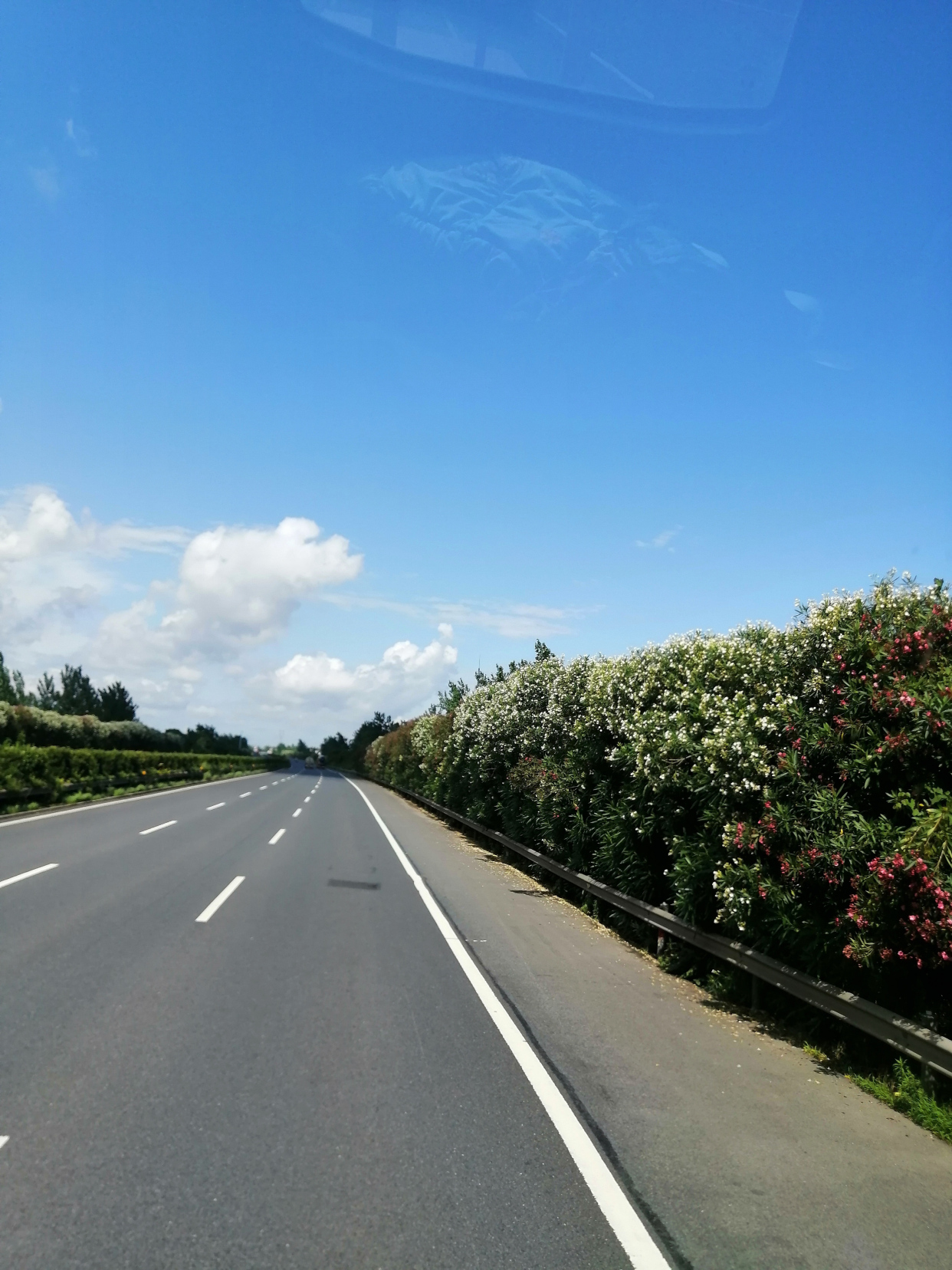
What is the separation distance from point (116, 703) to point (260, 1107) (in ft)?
334

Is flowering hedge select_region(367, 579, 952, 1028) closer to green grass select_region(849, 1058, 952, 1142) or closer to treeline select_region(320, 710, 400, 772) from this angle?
green grass select_region(849, 1058, 952, 1142)

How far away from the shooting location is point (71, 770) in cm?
2909

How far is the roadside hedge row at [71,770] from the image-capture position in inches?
943

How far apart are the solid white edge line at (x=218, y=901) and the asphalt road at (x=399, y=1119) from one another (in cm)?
39

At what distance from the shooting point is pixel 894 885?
235 inches

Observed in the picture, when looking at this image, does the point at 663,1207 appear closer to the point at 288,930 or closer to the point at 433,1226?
the point at 433,1226

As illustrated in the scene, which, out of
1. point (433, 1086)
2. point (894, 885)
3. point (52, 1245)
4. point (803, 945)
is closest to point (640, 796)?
point (803, 945)

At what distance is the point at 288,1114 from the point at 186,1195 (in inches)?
39.7

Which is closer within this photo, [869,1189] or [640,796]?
[869,1189]

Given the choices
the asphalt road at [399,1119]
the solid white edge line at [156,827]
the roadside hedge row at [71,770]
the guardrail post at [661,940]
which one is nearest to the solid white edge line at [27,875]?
the asphalt road at [399,1119]

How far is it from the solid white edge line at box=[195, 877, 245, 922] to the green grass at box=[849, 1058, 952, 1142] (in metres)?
Answer: 7.04

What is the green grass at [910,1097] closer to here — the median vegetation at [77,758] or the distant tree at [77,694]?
the median vegetation at [77,758]

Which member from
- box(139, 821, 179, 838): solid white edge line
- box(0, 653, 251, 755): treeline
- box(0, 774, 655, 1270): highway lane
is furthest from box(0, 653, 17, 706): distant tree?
box(0, 774, 655, 1270): highway lane

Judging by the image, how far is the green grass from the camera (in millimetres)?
5461
